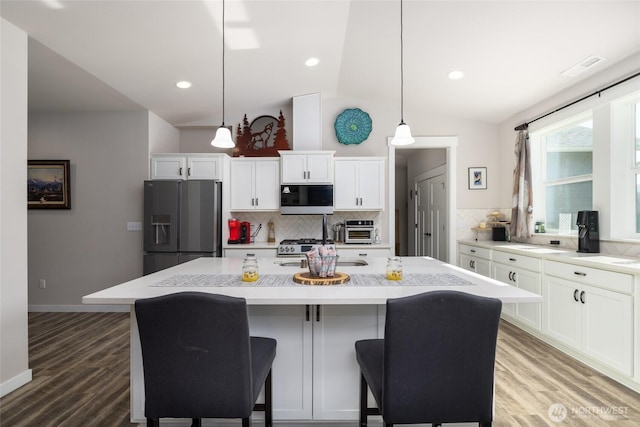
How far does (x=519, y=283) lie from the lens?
362cm

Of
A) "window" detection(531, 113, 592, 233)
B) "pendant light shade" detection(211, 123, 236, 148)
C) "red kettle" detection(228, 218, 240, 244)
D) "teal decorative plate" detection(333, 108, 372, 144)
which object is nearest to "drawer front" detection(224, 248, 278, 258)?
"red kettle" detection(228, 218, 240, 244)

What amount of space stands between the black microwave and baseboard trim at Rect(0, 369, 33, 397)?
280 centimetres

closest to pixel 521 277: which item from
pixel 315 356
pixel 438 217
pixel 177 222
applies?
pixel 438 217

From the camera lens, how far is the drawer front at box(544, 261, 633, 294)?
2.41m

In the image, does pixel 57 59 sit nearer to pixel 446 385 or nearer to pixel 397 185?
pixel 446 385

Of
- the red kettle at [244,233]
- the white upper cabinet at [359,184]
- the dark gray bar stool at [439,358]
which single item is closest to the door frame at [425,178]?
the white upper cabinet at [359,184]

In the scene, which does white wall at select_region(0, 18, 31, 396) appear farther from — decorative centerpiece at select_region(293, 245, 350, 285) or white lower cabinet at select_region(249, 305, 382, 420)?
decorative centerpiece at select_region(293, 245, 350, 285)

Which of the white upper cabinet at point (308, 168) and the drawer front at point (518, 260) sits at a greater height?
the white upper cabinet at point (308, 168)

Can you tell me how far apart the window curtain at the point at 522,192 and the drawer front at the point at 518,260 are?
1.62 ft

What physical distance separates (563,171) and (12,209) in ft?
17.0

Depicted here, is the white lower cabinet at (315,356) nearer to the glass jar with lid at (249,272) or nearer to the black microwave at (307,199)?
the glass jar with lid at (249,272)

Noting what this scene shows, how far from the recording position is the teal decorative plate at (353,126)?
15.9 ft

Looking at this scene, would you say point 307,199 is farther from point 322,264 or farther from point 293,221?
point 322,264

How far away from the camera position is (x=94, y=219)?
4449 mm
